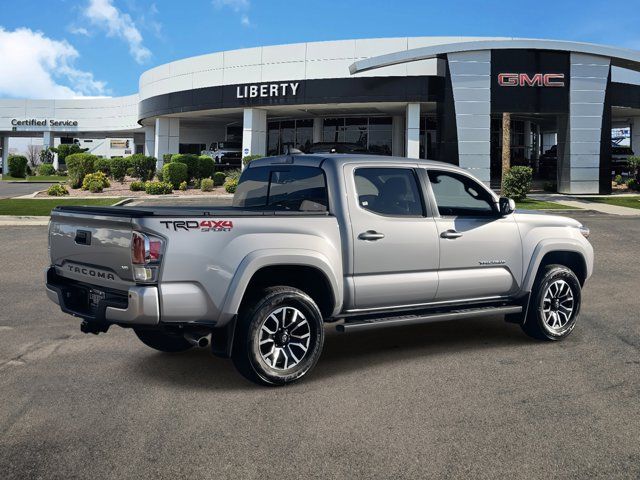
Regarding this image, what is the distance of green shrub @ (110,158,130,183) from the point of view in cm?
3682

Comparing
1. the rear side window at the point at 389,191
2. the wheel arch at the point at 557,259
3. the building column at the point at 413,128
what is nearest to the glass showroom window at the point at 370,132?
the building column at the point at 413,128

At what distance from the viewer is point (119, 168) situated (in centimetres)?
3703

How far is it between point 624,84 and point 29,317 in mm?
37493

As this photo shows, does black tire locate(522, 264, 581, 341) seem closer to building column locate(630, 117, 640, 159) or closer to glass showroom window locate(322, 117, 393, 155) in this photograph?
glass showroom window locate(322, 117, 393, 155)

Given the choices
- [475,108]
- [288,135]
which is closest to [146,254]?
[475,108]

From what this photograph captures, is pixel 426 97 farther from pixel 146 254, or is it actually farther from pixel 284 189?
pixel 146 254

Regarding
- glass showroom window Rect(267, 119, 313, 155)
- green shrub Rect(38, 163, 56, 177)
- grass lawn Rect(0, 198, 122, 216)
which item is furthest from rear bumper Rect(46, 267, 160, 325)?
green shrub Rect(38, 163, 56, 177)

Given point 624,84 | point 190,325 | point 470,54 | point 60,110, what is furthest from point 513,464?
point 60,110

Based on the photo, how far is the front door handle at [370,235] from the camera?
18.2 feet

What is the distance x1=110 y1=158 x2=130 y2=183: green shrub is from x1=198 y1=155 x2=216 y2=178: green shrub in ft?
16.2

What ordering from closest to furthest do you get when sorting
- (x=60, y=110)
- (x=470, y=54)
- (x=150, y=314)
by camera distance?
(x=150, y=314)
(x=470, y=54)
(x=60, y=110)

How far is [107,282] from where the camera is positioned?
5.04 meters

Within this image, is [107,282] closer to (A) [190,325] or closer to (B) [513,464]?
(A) [190,325]

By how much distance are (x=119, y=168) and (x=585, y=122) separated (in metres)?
25.5
